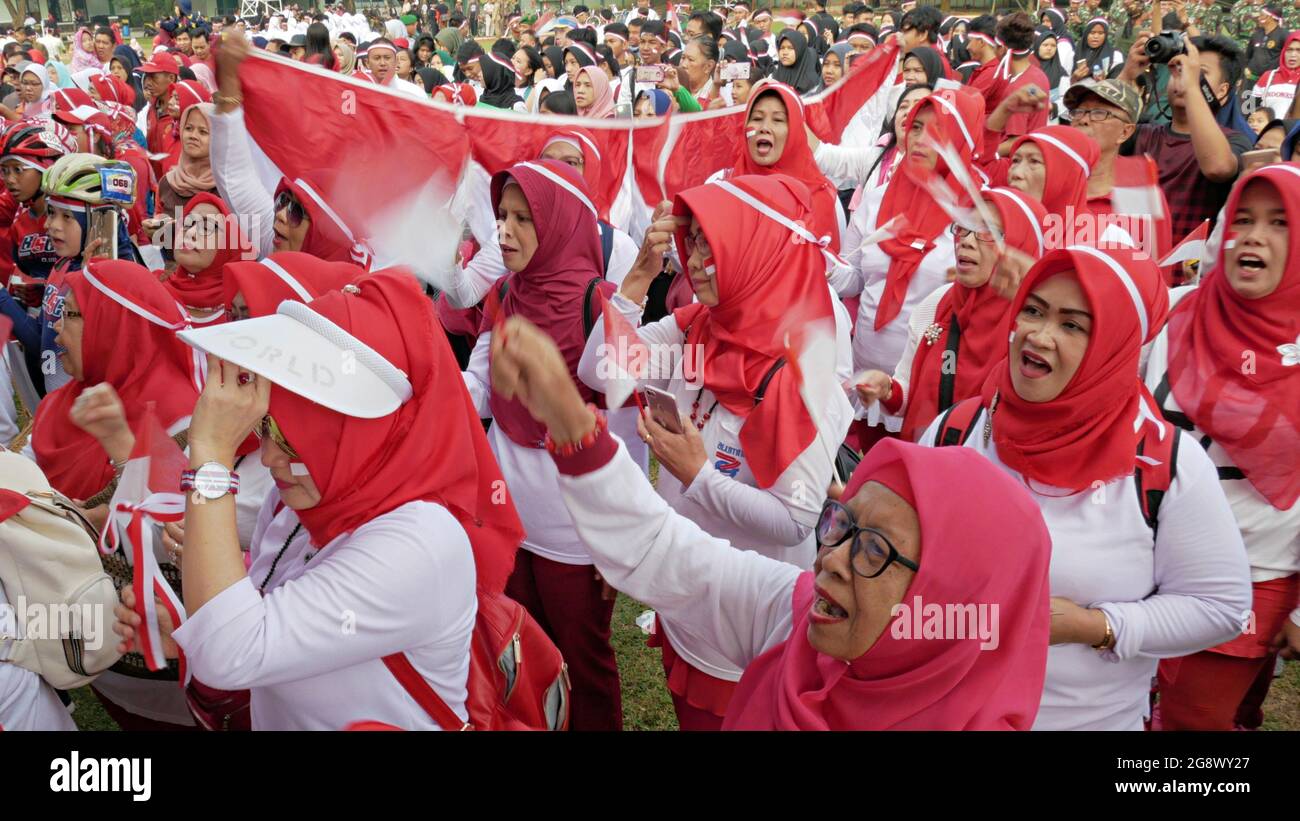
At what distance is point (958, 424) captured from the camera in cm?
257

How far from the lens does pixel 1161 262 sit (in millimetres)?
3756

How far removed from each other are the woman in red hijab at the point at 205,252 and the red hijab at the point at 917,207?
9.52 ft

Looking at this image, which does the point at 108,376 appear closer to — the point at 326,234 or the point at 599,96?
the point at 326,234

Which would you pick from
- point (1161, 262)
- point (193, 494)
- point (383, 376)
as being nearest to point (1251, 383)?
point (1161, 262)

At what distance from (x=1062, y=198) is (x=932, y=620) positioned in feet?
10.7

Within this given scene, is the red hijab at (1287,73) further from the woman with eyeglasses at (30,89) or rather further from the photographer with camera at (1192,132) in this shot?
the woman with eyeglasses at (30,89)

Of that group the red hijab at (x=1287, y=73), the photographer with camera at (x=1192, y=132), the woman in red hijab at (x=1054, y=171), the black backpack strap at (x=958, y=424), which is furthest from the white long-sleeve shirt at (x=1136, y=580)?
the red hijab at (x=1287, y=73)

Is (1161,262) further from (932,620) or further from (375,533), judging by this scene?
(375,533)

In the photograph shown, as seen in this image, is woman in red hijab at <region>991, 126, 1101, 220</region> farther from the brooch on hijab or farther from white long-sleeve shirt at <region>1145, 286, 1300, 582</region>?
white long-sleeve shirt at <region>1145, 286, 1300, 582</region>

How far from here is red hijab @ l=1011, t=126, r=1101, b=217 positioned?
419cm

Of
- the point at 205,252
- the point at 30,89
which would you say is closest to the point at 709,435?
the point at 205,252

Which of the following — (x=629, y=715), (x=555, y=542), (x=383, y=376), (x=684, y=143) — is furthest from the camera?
(x=684, y=143)

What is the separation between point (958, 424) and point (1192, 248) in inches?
82.7

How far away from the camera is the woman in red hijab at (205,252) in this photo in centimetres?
414
